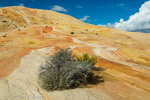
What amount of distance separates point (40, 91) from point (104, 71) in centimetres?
551

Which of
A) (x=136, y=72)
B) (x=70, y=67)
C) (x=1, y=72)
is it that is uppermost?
(x=70, y=67)

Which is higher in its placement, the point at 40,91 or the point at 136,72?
the point at 136,72

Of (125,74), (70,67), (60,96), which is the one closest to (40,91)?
(60,96)

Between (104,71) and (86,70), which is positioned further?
(104,71)

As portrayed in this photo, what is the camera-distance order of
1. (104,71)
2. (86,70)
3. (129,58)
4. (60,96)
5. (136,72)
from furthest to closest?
(129,58) → (104,71) → (136,72) → (86,70) → (60,96)

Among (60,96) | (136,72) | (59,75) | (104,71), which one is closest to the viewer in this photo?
(60,96)

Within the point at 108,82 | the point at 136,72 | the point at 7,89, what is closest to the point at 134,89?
the point at 108,82

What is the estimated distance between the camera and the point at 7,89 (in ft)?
14.5

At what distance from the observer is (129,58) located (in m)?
10.5

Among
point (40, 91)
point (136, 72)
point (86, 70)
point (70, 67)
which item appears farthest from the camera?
point (136, 72)

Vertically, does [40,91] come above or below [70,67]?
below

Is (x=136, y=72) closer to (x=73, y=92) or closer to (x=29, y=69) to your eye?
(x=73, y=92)

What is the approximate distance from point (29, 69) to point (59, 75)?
335cm

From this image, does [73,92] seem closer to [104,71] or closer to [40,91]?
[40,91]
